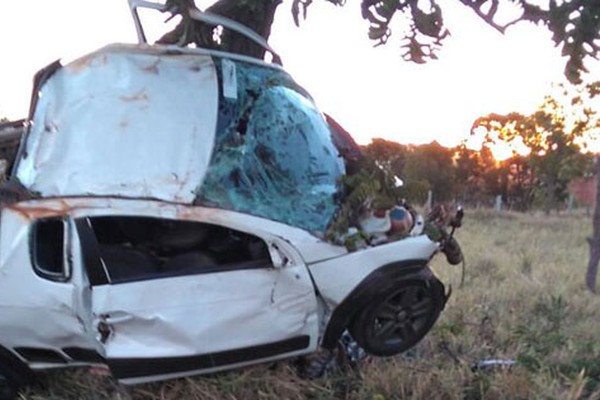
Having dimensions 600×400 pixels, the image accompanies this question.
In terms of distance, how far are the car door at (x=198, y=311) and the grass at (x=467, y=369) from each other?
0.99 feet

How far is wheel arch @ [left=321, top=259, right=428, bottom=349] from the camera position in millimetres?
4227

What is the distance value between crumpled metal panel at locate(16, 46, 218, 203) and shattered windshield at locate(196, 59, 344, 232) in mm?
107

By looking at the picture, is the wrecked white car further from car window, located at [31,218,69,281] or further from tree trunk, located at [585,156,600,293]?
tree trunk, located at [585,156,600,293]

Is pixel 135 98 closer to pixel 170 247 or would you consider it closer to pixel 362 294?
pixel 170 247

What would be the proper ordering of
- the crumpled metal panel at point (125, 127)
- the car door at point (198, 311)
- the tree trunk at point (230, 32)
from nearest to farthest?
the car door at point (198, 311) < the crumpled metal panel at point (125, 127) < the tree trunk at point (230, 32)

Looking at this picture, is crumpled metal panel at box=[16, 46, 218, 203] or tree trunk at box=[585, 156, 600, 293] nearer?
crumpled metal panel at box=[16, 46, 218, 203]

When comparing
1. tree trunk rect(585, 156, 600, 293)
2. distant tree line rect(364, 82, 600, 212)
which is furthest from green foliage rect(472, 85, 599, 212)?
tree trunk rect(585, 156, 600, 293)

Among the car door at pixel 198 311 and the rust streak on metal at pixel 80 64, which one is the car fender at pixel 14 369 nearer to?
the car door at pixel 198 311

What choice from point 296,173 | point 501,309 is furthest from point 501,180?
point 296,173

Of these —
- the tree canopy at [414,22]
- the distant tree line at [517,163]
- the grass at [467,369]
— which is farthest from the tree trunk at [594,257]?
the distant tree line at [517,163]

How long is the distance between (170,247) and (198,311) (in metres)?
0.74

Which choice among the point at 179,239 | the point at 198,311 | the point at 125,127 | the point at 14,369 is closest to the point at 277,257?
the point at 198,311

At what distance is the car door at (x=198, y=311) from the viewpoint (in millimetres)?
3906

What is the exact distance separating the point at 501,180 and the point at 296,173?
41.4 meters
